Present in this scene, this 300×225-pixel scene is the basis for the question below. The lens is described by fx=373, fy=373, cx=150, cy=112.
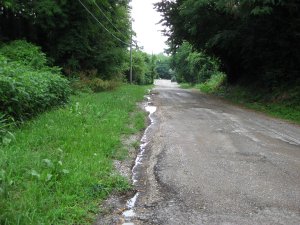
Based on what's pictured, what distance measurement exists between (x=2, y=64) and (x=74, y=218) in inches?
294

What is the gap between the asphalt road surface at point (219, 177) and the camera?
4836mm

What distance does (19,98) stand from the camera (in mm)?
8672

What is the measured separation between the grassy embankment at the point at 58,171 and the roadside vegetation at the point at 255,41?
31.7 feet

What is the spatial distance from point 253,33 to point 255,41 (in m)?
0.46

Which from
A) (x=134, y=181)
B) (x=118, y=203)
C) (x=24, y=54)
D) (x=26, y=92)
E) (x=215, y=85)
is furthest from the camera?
(x=215, y=85)

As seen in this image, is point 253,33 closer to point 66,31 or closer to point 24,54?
point 66,31

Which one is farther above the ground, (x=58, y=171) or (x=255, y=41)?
(x=255, y=41)

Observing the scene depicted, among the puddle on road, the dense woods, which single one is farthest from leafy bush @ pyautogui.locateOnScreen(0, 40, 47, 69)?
the dense woods

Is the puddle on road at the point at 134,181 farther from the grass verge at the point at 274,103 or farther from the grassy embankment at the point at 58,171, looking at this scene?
the grass verge at the point at 274,103

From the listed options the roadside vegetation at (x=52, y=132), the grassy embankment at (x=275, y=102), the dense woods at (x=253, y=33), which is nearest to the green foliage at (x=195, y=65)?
the dense woods at (x=253, y=33)

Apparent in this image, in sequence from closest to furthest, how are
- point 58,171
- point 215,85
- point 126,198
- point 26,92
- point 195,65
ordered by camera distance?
1. point 126,198
2. point 58,171
3. point 26,92
4. point 215,85
5. point 195,65

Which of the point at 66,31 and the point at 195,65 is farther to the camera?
the point at 195,65

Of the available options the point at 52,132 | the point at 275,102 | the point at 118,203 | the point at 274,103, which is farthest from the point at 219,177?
the point at 275,102

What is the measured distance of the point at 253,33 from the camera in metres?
21.0
